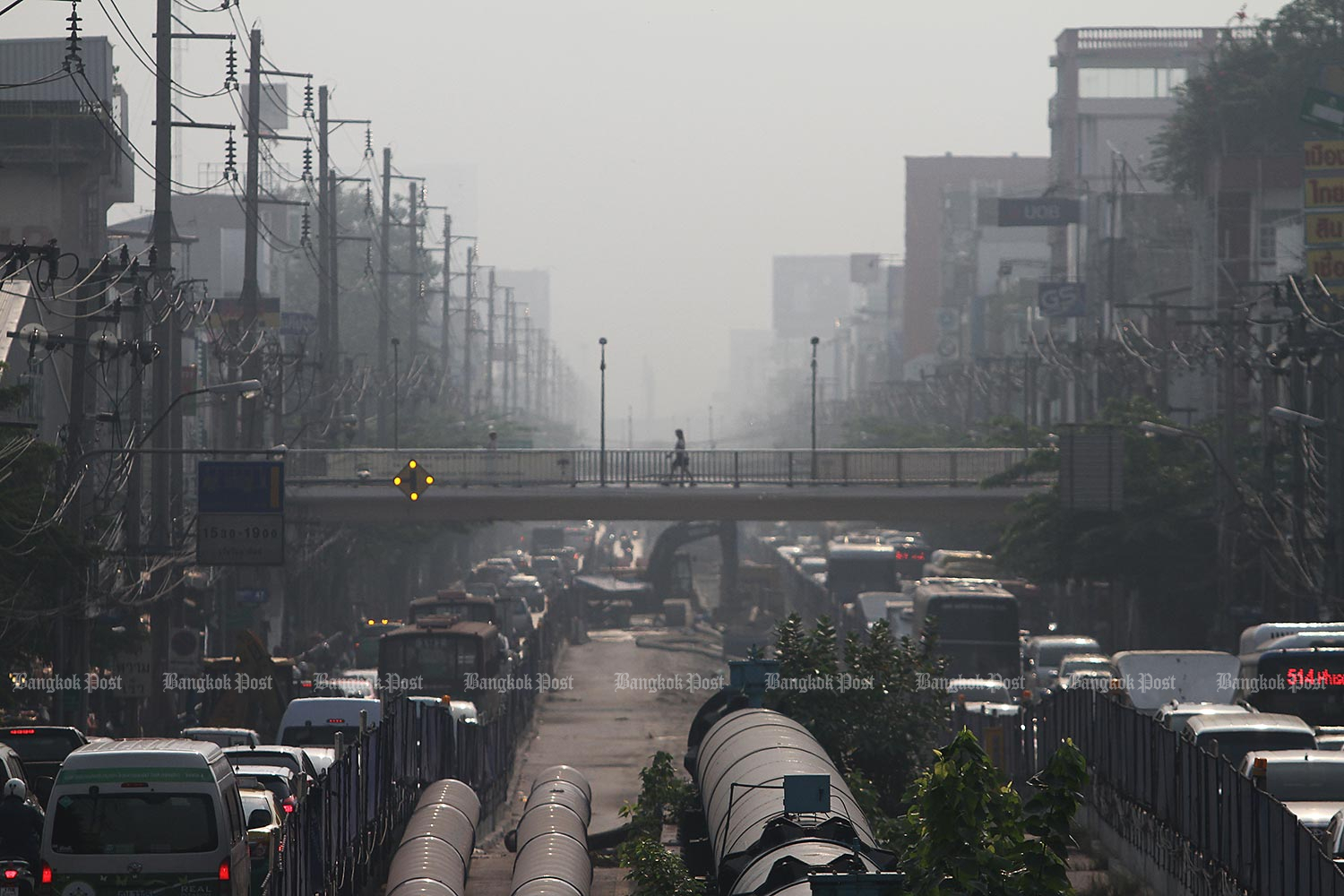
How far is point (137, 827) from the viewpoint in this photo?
16.2 m

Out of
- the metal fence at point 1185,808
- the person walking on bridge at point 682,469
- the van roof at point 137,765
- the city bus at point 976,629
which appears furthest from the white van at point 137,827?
the person walking on bridge at point 682,469

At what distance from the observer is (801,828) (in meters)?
13.8

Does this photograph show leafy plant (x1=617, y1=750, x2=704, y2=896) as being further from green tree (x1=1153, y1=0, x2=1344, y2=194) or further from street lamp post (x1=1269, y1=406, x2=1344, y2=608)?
green tree (x1=1153, y1=0, x2=1344, y2=194)

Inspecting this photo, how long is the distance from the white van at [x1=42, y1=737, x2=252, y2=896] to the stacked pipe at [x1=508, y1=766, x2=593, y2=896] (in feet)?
10.6

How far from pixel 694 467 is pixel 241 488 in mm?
26606

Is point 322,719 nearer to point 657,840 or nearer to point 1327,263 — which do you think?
point 657,840

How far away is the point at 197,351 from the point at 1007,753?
51.9 m

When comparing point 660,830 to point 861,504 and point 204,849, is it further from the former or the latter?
point 861,504

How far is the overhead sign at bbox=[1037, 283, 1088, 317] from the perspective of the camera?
9669cm

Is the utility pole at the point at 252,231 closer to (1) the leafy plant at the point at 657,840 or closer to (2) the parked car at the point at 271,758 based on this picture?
(2) the parked car at the point at 271,758

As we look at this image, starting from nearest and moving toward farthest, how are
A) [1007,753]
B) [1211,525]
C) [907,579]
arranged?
[1007,753] < [1211,525] < [907,579]

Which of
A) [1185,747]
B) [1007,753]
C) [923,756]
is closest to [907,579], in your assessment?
[1007,753]

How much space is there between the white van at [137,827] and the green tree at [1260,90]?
79.9m

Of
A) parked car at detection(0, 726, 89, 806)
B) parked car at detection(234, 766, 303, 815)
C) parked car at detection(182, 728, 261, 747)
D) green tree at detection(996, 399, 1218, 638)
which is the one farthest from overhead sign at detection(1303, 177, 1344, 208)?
parked car at detection(0, 726, 89, 806)
